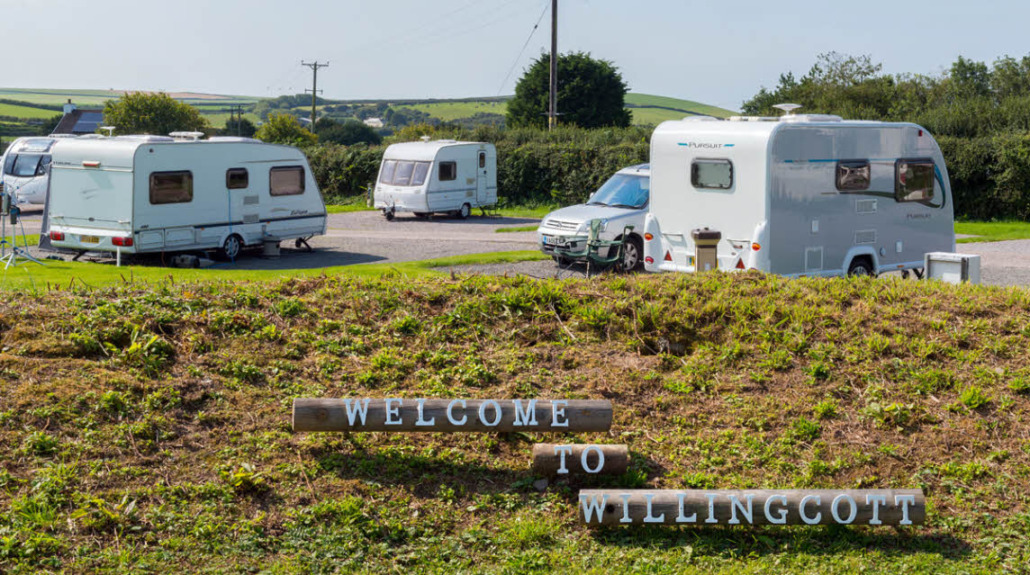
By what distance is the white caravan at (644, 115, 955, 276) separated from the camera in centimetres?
1342

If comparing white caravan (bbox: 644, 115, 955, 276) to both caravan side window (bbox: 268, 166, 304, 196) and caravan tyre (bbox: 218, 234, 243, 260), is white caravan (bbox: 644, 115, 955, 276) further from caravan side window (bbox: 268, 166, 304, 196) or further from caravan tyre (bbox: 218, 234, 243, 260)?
caravan side window (bbox: 268, 166, 304, 196)

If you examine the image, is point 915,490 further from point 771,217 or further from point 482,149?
point 482,149

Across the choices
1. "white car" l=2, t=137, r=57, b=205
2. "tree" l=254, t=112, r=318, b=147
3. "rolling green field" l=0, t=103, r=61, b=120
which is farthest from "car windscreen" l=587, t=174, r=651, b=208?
"rolling green field" l=0, t=103, r=61, b=120

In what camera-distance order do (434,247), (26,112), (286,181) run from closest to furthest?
1. (286,181)
2. (434,247)
3. (26,112)

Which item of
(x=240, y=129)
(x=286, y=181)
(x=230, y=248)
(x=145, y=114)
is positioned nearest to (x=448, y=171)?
(x=286, y=181)

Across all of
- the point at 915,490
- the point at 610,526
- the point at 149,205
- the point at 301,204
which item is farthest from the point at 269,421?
the point at 301,204

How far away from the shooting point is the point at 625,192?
1861cm

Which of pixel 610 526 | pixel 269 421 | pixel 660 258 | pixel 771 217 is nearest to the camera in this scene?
pixel 610 526

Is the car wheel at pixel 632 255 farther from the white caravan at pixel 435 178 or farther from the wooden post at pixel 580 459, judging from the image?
the white caravan at pixel 435 178

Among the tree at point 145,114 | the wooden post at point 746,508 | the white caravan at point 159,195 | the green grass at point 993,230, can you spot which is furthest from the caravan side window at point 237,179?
the tree at point 145,114

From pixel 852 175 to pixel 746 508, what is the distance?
925 cm

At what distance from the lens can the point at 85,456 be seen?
602cm

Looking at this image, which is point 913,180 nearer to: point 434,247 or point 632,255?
point 632,255

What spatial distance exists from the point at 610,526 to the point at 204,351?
10.5 ft
